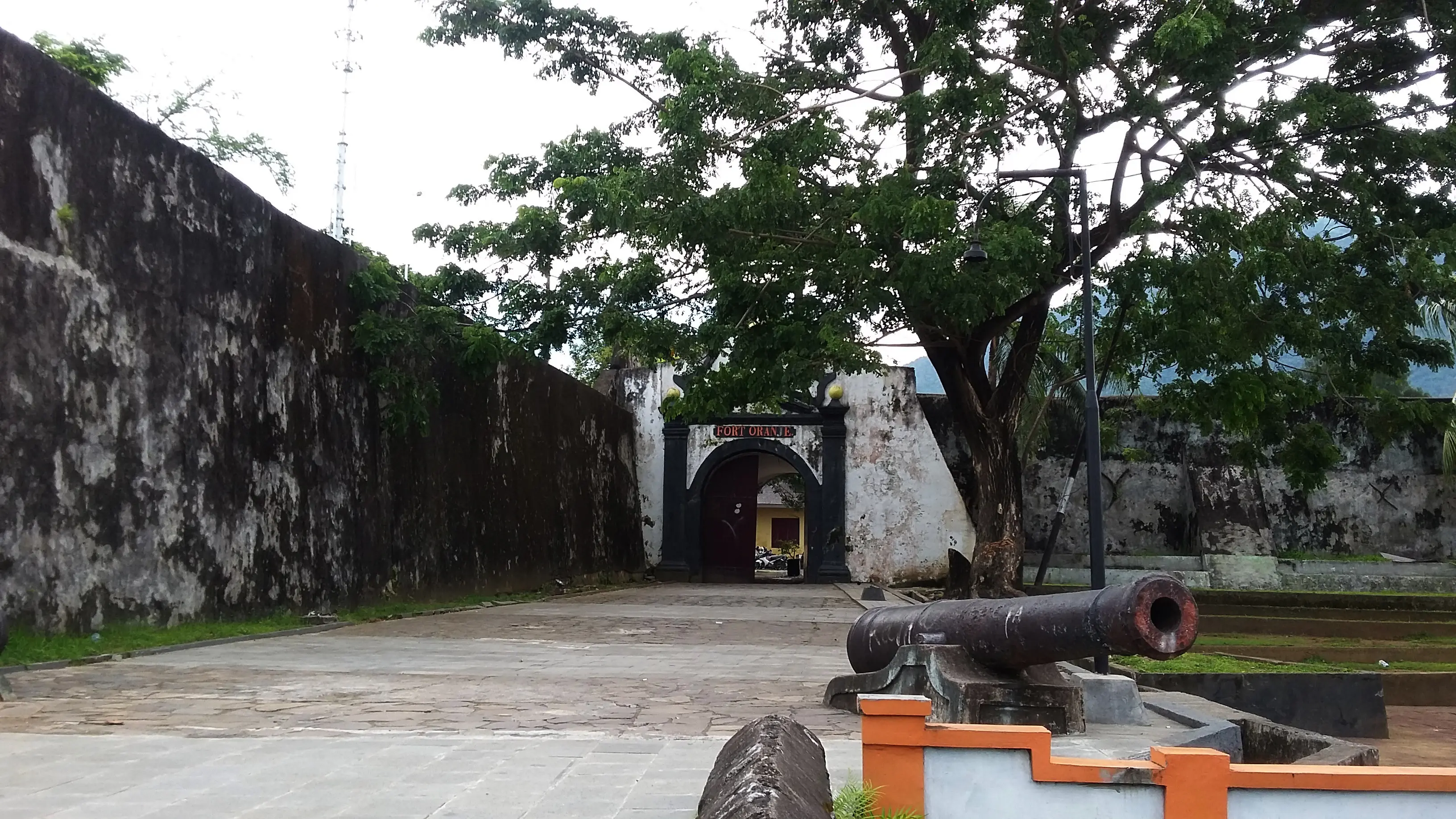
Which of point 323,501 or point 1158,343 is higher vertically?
point 1158,343

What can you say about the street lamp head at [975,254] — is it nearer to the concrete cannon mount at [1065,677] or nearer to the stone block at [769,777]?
the concrete cannon mount at [1065,677]

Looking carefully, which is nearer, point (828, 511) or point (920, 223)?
Result: point (920, 223)

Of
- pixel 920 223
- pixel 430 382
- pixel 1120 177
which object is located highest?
pixel 1120 177

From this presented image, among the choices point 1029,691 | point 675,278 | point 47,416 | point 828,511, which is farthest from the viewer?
point 828,511

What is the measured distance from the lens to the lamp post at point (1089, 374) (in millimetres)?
8406

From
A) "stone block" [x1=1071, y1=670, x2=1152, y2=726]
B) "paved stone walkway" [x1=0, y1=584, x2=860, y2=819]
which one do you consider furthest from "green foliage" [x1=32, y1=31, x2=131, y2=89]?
"stone block" [x1=1071, y1=670, x2=1152, y2=726]

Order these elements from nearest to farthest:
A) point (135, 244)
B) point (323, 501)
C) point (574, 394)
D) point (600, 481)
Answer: point (135, 244) < point (323, 501) < point (574, 394) < point (600, 481)

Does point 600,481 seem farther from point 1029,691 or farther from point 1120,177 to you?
point 1029,691

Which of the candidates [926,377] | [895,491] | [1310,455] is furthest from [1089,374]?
[926,377]

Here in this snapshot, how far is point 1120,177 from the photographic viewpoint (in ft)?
38.3

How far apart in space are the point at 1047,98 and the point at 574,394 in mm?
10388

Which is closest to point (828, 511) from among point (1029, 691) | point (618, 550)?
point (618, 550)

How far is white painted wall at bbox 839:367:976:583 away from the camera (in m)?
21.8

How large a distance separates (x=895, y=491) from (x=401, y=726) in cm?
1763
